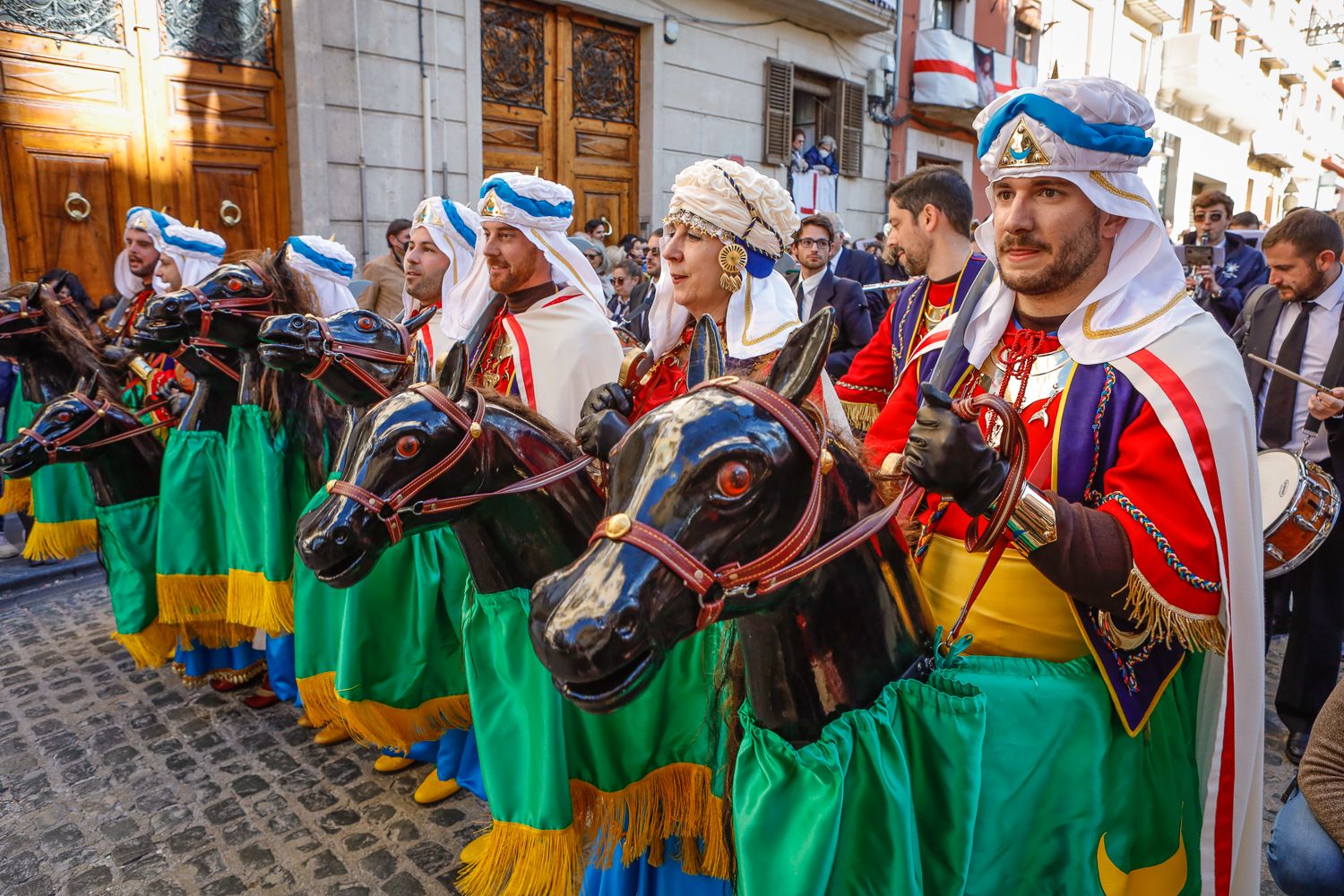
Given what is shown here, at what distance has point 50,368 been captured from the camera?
509 centimetres

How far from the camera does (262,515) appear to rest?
398 cm

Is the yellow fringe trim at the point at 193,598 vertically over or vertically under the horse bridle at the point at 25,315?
under

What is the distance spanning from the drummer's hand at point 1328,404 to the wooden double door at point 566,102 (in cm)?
888

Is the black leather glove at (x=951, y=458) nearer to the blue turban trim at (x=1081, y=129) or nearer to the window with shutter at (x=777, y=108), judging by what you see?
the blue turban trim at (x=1081, y=129)

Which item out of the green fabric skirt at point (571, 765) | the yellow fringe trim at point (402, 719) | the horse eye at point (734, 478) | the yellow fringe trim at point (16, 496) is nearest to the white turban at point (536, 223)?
the yellow fringe trim at point (402, 719)

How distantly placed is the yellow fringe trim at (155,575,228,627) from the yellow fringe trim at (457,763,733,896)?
2613 mm

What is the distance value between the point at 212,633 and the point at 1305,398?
5910 mm

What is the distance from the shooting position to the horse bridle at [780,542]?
124cm

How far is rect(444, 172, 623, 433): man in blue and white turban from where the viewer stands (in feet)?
11.1

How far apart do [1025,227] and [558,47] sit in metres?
11.1

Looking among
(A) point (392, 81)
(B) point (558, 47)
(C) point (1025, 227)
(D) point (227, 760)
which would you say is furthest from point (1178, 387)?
(B) point (558, 47)

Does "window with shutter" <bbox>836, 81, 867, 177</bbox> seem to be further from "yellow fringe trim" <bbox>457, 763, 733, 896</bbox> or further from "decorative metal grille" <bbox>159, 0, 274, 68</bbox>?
"yellow fringe trim" <bbox>457, 763, 733, 896</bbox>

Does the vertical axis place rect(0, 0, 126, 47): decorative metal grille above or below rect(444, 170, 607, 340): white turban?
above

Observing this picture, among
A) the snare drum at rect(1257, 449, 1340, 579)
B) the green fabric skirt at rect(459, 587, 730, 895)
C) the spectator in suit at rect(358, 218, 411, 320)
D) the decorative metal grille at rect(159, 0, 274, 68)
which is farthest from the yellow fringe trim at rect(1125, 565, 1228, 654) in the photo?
the decorative metal grille at rect(159, 0, 274, 68)
